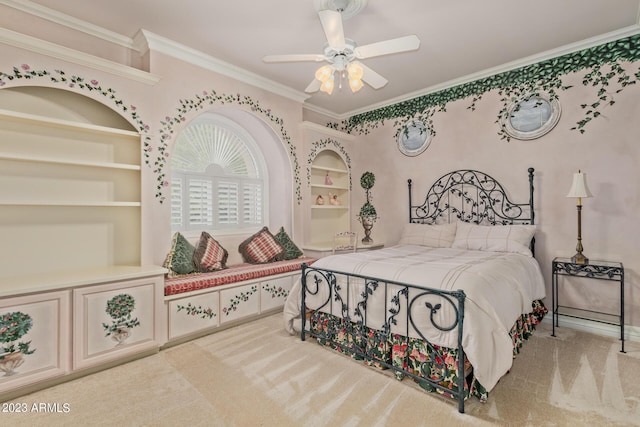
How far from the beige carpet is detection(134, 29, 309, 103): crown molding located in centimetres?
285

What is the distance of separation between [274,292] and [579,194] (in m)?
3.23

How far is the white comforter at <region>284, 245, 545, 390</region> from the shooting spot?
1.86 meters

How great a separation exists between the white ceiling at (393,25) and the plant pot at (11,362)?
8.64 feet

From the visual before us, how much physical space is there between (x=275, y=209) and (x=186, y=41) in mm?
2257

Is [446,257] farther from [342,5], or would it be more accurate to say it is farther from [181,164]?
Result: [181,164]

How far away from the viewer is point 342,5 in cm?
244

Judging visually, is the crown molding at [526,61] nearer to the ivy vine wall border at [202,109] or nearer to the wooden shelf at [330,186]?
the ivy vine wall border at [202,109]

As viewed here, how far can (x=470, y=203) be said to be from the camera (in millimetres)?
4035

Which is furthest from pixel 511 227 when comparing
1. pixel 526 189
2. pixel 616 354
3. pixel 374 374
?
pixel 374 374

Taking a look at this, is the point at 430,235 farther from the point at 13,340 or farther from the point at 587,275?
the point at 13,340

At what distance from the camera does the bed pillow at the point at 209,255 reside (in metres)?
3.34

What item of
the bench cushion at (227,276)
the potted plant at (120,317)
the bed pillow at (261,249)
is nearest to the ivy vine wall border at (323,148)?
the bed pillow at (261,249)

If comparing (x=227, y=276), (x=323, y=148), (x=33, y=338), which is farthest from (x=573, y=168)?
(x=33, y=338)

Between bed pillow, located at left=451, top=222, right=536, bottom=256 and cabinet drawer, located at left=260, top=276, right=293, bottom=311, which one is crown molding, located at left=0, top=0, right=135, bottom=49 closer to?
cabinet drawer, located at left=260, top=276, right=293, bottom=311
